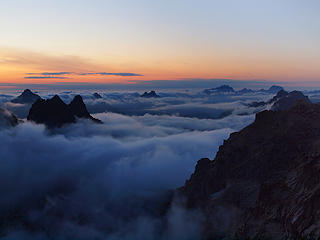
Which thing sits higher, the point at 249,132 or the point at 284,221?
the point at 249,132

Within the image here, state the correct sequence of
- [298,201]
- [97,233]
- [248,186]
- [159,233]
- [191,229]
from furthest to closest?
[97,233], [159,233], [191,229], [248,186], [298,201]

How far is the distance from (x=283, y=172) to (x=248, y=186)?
1642cm

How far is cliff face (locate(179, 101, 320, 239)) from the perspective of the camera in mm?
76812

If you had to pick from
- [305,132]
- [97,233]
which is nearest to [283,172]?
[305,132]

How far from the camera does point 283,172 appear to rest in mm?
109125

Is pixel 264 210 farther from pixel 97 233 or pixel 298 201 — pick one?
pixel 97 233

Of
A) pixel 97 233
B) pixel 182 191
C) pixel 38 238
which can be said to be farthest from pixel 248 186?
pixel 38 238

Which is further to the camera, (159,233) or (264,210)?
(159,233)

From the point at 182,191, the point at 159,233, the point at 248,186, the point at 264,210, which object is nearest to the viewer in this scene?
the point at 264,210

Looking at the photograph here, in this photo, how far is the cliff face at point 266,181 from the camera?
76.8 m

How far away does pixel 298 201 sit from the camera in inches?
3066

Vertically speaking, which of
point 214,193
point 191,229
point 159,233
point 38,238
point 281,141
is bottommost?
point 38,238

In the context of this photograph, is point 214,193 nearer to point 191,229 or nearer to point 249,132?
point 191,229

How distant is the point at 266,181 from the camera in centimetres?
10444
